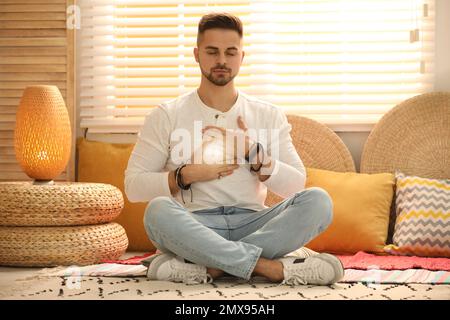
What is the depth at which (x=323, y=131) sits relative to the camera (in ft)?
12.5

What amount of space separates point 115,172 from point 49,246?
2.50 ft

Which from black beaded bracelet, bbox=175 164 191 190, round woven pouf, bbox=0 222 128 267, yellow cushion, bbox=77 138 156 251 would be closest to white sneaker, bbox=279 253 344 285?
black beaded bracelet, bbox=175 164 191 190

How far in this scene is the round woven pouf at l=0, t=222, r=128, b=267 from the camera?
3197 millimetres

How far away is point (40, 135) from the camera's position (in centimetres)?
346

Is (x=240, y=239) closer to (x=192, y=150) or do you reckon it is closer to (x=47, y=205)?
(x=192, y=150)

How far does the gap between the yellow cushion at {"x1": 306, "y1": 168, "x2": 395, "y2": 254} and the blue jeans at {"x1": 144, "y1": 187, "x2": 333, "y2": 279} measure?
0.78 meters

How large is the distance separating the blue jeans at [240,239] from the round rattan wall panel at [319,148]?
3.39ft

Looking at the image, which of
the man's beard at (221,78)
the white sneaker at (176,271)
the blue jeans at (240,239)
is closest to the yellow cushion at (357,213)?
the blue jeans at (240,239)

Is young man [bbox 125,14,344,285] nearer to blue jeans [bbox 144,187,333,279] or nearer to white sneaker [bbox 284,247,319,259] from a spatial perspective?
blue jeans [bbox 144,187,333,279]

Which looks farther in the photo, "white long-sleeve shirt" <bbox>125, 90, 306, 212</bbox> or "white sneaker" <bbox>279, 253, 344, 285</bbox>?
"white long-sleeve shirt" <bbox>125, 90, 306, 212</bbox>

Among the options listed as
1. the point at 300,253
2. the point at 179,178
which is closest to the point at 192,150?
the point at 179,178

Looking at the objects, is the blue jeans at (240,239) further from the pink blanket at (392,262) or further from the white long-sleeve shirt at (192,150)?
the pink blanket at (392,262)

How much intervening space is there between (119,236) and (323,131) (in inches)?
44.6
